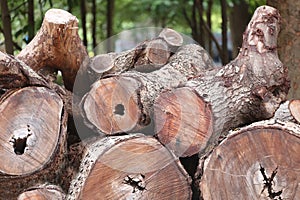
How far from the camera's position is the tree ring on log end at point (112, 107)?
8.04ft

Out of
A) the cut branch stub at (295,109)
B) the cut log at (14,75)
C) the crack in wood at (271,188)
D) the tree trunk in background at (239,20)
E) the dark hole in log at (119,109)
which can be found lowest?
the tree trunk in background at (239,20)

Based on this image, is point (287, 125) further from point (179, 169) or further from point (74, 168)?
point (74, 168)

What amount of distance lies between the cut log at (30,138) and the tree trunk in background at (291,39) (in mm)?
1817

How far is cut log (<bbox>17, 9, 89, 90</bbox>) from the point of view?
8.36 ft

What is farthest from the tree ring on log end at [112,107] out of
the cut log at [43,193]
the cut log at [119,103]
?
the cut log at [43,193]

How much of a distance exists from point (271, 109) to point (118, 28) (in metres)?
5.22

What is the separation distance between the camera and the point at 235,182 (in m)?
2.18

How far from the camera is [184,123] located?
2.37 metres

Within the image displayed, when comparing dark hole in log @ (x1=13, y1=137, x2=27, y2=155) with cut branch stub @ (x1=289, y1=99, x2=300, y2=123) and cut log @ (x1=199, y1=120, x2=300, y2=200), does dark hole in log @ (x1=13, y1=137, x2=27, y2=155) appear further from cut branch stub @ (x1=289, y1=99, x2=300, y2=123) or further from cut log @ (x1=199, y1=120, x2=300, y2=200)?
cut branch stub @ (x1=289, y1=99, x2=300, y2=123)

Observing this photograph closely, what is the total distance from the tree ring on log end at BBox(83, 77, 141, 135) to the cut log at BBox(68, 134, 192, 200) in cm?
19

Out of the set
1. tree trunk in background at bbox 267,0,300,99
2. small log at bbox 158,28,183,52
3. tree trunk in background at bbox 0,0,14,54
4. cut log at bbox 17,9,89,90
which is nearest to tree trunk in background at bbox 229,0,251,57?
tree trunk in background at bbox 267,0,300,99

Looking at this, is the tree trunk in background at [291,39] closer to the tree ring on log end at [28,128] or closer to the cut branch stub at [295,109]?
the cut branch stub at [295,109]

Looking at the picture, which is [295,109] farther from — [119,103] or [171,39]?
[171,39]

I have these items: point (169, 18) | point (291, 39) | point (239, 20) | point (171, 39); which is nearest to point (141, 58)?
point (171, 39)
